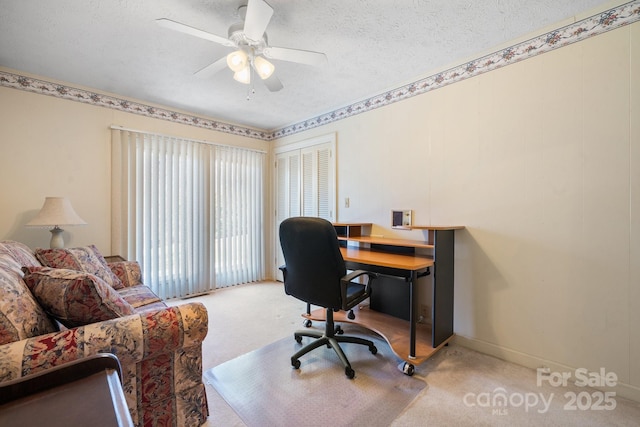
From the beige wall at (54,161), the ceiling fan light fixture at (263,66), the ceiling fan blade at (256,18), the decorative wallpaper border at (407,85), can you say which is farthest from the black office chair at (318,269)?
the beige wall at (54,161)

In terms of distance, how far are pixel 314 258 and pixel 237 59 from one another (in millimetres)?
1364

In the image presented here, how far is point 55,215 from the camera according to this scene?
2301 mm

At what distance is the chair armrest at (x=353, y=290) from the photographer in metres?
1.81

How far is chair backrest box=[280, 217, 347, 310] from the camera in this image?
177 cm

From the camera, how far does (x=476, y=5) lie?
5.47 ft

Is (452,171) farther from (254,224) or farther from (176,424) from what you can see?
(254,224)

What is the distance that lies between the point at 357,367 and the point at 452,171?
176 centimetres

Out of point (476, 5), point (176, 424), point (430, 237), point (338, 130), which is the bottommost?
point (176, 424)

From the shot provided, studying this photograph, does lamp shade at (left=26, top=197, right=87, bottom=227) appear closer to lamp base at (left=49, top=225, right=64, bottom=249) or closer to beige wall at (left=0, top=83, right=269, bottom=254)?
lamp base at (left=49, top=225, right=64, bottom=249)

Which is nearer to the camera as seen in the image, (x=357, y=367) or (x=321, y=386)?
(x=321, y=386)

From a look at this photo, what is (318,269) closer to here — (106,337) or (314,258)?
(314,258)

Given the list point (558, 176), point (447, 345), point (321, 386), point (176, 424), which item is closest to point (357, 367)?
point (321, 386)

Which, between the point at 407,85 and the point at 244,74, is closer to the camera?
the point at 244,74

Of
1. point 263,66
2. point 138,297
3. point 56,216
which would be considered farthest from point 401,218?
point 56,216
